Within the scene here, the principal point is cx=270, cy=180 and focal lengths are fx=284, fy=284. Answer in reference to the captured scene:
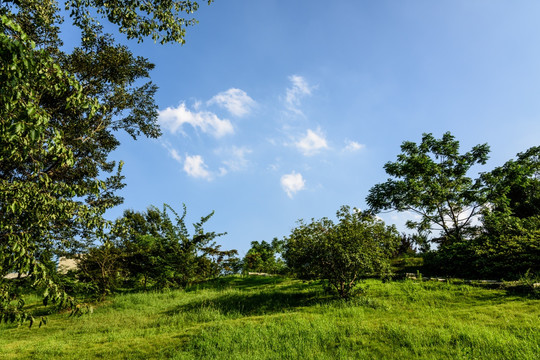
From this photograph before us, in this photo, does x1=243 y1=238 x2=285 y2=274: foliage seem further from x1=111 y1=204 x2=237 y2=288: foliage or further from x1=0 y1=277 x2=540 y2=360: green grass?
x1=0 y1=277 x2=540 y2=360: green grass

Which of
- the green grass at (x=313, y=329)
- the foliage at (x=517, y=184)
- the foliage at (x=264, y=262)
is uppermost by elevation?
the foliage at (x=517, y=184)

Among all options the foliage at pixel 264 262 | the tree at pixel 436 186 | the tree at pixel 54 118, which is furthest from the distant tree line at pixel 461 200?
the tree at pixel 54 118

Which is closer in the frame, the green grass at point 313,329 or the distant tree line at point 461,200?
the green grass at point 313,329

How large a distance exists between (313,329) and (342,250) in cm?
402

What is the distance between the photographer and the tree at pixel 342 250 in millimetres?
11430

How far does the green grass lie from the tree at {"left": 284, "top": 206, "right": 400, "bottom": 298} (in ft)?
3.40

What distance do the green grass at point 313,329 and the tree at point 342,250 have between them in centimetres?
104

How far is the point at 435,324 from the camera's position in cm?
766

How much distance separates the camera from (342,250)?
11195mm

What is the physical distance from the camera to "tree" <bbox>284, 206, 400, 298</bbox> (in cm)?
1143

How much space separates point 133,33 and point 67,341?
9.44m

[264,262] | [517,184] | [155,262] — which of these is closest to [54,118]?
[155,262]

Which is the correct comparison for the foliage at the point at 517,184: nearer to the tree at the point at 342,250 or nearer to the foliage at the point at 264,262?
the tree at the point at 342,250

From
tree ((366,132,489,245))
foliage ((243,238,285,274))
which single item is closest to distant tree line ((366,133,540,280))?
tree ((366,132,489,245))
